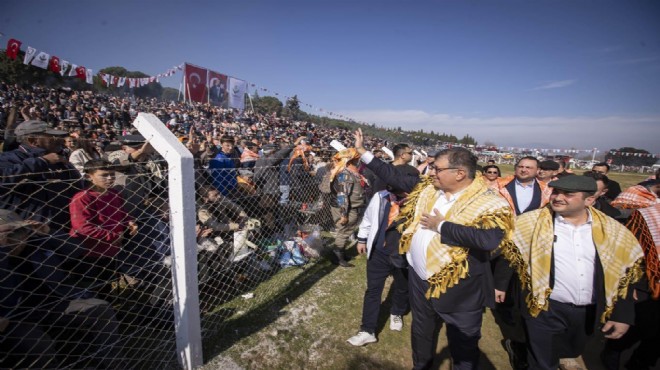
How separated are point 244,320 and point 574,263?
3197mm

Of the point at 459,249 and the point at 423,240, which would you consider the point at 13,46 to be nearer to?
the point at 423,240

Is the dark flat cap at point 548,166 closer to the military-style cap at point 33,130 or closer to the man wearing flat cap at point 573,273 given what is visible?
the man wearing flat cap at point 573,273

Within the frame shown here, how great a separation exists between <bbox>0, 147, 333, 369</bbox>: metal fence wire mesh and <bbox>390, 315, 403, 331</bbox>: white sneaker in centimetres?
171

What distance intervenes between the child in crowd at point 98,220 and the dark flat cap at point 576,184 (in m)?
3.52

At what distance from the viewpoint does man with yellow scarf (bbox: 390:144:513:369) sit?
6.48ft

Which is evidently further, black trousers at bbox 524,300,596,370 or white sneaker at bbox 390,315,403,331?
white sneaker at bbox 390,315,403,331

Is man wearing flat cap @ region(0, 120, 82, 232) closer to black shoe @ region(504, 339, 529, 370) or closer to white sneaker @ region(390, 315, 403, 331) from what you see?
white sneaker @ region(390, 315, 403, 331)

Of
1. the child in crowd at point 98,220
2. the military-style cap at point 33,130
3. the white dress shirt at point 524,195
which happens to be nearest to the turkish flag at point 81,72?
the military-style cap at point 33,130

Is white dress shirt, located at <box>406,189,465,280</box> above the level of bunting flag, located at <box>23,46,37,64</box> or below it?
below

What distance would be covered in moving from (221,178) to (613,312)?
4.63m

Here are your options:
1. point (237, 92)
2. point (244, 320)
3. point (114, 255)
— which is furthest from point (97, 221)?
point (237, 92)

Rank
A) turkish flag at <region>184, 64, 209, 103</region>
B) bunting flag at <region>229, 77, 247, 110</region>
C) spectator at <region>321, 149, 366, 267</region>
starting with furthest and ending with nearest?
1. bunting flag at <region>229, 77, 247, 110</region>
2. turkish flag at <region>184, 64, 209, 103</region>
3. spectator at <region>321, 149, 366, 267</region>

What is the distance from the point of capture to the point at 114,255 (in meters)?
2.62

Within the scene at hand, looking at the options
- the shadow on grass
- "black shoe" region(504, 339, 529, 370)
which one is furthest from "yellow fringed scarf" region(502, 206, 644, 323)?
the shadow on grass
